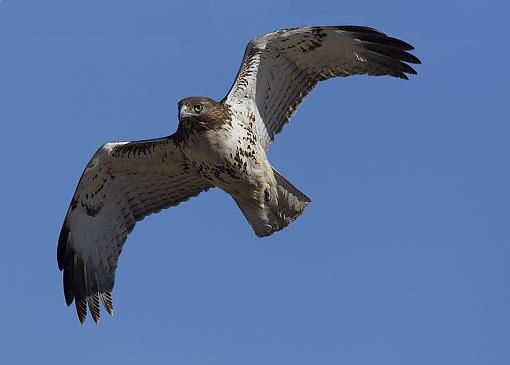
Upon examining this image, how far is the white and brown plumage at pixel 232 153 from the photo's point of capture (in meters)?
10.9

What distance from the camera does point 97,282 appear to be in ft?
41.4

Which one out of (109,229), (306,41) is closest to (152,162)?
(109,229)

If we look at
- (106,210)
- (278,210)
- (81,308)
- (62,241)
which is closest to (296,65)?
(278,210)

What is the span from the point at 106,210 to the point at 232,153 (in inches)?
93.6

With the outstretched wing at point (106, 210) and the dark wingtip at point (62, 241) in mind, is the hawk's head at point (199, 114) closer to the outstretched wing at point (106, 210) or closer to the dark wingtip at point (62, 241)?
the outstretched wing at point (106, 210)

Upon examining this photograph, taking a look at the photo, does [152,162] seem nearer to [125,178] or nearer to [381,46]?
[125,178]

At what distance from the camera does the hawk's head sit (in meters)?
10.7

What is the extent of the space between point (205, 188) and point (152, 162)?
833 mm

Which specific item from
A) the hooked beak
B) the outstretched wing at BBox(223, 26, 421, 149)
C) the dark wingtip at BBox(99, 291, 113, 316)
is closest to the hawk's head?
the hooked beak

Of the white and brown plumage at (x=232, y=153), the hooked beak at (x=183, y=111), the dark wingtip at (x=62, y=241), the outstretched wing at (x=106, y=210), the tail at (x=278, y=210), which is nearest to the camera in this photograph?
the hooked beak at (x=183, y=111)

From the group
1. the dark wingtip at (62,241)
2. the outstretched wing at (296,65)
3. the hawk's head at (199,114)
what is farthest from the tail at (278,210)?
the dark wingtip at (62,241)

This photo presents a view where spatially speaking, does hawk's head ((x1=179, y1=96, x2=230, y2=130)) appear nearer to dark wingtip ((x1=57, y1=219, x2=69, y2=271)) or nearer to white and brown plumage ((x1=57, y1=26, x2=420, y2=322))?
white and brown plumage ((x1=57, y1=26, x2=420, y2=322))

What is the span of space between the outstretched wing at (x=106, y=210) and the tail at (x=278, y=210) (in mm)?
961

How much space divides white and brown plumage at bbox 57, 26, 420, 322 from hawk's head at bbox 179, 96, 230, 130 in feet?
0.03
